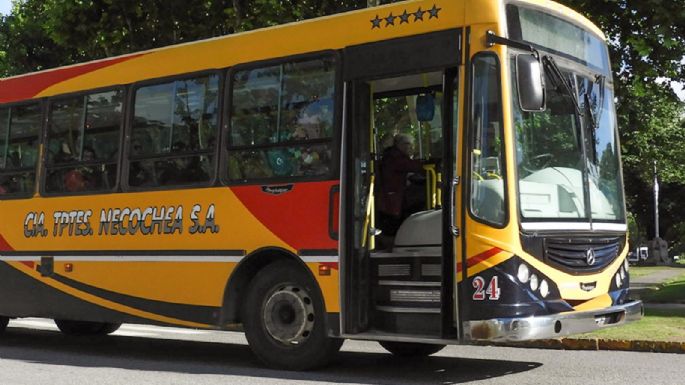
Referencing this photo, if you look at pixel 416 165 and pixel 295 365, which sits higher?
pixel 416 165

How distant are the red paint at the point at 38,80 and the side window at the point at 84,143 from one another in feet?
1.05

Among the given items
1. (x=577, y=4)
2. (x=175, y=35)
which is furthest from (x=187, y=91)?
(x=175, y=35)

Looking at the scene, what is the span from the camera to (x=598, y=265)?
8.11 metres

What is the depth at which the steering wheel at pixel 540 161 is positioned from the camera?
7746 mm

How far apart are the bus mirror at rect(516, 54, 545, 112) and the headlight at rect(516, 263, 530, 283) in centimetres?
128

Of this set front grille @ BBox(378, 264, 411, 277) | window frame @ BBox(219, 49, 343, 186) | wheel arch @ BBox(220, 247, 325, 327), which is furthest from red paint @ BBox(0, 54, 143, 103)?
front grille @ BBox(378, 264, 411, 277)

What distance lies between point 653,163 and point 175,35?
21.5 m

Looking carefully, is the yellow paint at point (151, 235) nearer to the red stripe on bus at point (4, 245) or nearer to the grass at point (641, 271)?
the red stripe on bus at point (4, 245)

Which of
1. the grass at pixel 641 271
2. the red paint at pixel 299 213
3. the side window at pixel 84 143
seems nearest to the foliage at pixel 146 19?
the side window at pixel 84 143

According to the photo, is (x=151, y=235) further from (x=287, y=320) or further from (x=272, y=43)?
(x=272, y=43)

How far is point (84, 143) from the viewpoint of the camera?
34.8 ft

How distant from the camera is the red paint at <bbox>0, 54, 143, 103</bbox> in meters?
10.8

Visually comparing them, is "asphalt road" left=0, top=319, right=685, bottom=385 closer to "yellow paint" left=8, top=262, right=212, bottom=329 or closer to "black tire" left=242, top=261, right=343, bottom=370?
"black tire" left=242, top=261, right=343, bottom=370

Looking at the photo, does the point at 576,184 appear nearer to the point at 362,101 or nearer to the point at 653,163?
the point at 362,101
